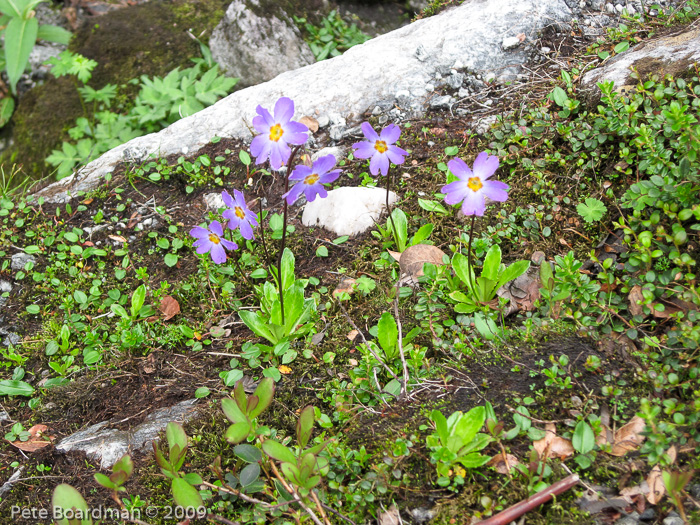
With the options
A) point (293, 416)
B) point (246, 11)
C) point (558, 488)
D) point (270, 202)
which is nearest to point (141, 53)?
point (246, 11)

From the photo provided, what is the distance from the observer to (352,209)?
2979mm

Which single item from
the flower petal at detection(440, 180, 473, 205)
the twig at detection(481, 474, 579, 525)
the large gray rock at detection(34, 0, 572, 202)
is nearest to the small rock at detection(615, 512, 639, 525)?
the twig at detection(481, 474, 579, 525)

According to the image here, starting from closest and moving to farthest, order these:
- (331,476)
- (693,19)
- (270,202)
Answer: (331,476) < (693,19) < (270,202)

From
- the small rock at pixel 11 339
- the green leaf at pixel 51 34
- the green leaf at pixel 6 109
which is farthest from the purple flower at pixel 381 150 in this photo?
the green leaf at pixel 6 109

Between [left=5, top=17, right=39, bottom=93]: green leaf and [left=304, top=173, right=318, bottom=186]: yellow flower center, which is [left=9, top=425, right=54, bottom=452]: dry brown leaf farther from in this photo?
[left=5, top=17, right=39, bottom=93]: green leaf

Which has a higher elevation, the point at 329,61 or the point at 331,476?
the point at 329,61

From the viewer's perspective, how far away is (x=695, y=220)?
2232mm

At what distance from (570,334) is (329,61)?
2902 mm

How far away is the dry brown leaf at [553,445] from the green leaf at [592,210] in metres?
1.15

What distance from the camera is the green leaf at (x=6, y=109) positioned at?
5.38 m

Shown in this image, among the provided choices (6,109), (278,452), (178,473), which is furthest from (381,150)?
(6,109)

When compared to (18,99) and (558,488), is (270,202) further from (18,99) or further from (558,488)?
(18,99)

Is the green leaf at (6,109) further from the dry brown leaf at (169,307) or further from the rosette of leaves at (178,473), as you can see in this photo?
the rosette of leaves at (178,473)

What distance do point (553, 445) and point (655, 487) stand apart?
332mm
